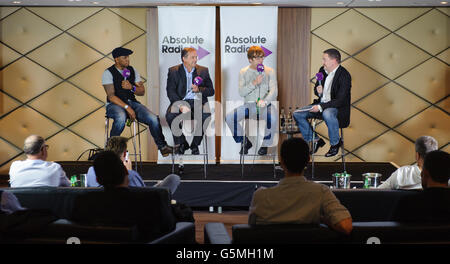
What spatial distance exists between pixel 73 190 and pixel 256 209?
0.99 m

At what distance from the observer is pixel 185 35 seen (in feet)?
21.6

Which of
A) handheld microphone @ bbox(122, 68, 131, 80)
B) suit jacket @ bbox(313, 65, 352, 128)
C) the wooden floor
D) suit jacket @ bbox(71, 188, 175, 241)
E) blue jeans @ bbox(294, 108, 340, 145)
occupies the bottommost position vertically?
the wooden floor

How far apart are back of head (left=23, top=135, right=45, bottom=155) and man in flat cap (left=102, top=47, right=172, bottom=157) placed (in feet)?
7.43

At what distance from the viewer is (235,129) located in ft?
20.9

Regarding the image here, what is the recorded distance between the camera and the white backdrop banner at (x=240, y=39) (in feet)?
21.5

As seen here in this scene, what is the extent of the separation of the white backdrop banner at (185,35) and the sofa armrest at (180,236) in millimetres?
3644

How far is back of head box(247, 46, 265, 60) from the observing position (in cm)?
623

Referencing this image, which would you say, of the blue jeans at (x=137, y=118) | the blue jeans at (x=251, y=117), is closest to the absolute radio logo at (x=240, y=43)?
the blue jeans at (x=251, y=117)

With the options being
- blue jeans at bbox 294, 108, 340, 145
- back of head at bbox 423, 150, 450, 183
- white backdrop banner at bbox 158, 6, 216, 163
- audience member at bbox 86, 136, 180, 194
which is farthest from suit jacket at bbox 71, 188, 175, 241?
white backdrop banner at bbox 158, 6, 216, 163

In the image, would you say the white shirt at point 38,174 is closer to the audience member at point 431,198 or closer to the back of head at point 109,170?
the back of head at point 109,170

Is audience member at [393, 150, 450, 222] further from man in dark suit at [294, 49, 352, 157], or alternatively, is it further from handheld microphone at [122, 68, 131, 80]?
handheld microphone at [122, 68, 131, 80]

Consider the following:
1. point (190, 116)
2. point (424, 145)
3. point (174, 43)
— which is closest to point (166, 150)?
point (190, 116)
